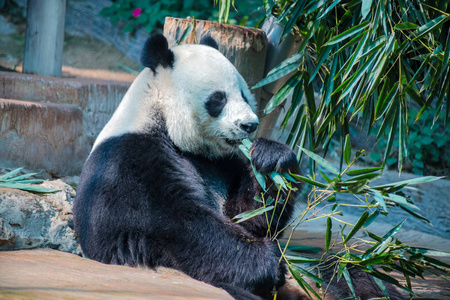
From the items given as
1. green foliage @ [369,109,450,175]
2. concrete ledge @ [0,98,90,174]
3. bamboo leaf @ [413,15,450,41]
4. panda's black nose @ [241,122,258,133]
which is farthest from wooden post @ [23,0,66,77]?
green foliage @ [369,109,450,175]

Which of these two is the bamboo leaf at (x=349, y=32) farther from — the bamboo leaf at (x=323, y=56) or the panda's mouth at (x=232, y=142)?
the panda's mouth at (x=232, y=142)

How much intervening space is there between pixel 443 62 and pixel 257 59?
1.16 m

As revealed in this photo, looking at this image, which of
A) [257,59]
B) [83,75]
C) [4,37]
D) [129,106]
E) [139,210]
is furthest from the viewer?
[4,37]

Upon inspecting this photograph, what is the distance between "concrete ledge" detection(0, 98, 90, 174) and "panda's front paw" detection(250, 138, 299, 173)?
224 cm

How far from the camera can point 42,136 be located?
4.20 metres

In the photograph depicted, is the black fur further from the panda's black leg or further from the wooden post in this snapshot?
the wooden post

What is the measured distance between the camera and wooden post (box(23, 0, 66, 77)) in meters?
5.48

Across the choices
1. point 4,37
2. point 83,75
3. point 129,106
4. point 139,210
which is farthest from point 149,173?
point 4,37

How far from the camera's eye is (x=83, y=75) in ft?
23.1

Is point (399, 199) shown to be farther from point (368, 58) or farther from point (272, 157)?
point (368, 58)

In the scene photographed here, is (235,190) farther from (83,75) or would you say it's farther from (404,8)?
(83,75)

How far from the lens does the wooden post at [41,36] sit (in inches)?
216

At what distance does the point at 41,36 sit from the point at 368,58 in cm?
395

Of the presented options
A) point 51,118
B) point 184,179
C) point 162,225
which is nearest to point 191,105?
point 184,179
